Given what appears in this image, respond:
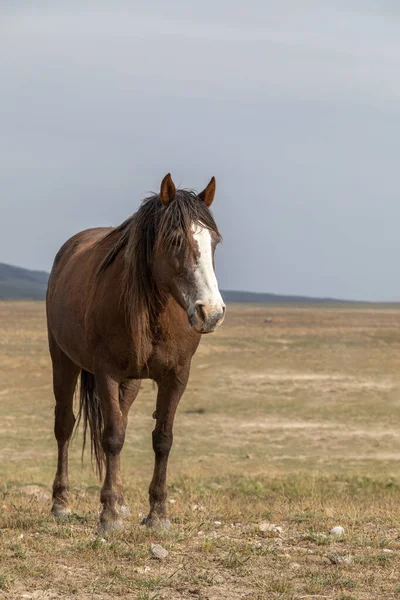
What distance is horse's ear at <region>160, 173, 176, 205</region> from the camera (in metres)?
6.52

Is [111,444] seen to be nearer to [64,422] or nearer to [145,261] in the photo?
[145,261]

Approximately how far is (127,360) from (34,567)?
5.56 ft

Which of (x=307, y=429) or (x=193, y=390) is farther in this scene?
(x=193, y=390)

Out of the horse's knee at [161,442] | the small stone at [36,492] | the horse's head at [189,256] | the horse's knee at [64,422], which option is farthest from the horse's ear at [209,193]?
the small stone at [36,492]

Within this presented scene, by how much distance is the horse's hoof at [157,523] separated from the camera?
695 cm

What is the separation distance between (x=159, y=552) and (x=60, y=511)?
2.15 meters

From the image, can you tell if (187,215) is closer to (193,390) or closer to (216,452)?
(216,452)

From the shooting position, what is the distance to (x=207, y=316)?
588 centimetres

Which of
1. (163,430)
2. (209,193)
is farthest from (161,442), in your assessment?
(209,193)

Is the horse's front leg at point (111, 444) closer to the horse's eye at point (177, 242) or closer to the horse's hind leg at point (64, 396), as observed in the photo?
the horse's eye at point (177, 242)

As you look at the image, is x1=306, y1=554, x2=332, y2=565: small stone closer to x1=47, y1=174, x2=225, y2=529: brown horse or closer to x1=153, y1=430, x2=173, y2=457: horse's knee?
x1=47, y1=174, x2=225, y2=529: brown horse

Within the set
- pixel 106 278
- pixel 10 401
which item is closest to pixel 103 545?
pixel 106 278

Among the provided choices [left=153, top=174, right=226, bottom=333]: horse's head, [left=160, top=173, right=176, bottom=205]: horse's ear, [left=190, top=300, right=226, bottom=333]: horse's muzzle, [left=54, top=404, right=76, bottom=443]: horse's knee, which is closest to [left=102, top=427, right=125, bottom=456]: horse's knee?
[left=153, top=174, right=226, bottom=333]: horse's head

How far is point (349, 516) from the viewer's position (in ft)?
25.6
